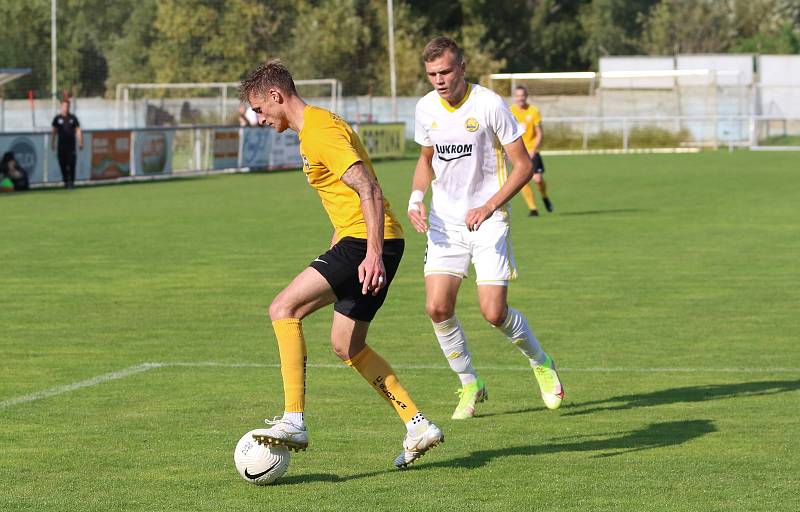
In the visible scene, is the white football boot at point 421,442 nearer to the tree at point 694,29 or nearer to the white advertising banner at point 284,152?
the white advertising banner at point 284,152

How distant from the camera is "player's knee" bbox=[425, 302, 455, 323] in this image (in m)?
8.88

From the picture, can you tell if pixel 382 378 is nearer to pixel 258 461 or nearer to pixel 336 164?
pixel 258 461

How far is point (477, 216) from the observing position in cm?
863

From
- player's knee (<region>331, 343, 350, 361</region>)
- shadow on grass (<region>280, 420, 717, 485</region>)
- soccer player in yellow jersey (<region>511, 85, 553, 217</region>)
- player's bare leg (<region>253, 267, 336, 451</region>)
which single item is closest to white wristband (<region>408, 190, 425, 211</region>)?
shadow on grass (<region>280, 420, 717, 485</region>)

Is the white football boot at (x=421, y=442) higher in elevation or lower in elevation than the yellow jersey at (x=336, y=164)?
lower

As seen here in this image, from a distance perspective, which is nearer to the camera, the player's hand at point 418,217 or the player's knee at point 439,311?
the player's hand at point 418,217

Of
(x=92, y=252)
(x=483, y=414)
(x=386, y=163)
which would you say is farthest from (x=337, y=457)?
(x=386, y=163)

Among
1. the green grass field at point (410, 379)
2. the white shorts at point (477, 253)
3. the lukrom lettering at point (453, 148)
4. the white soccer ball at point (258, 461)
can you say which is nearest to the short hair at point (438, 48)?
the lukrom lettering at point (453, 148)

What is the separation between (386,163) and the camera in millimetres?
47031

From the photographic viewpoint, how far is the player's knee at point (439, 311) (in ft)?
29.1

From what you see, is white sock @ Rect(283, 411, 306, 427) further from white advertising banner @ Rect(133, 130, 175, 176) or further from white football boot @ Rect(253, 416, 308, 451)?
white advertising banner @ Rect(133, 130, 175, 176)

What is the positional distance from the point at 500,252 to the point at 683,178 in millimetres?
27995

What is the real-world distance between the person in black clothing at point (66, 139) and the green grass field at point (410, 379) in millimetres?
10412

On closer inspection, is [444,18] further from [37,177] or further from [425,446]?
[425,446]
